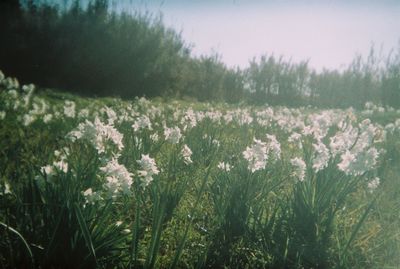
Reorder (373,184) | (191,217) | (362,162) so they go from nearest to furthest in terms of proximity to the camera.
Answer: (191,217) < (362,162) < (373,184)

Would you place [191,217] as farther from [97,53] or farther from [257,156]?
[97,53]

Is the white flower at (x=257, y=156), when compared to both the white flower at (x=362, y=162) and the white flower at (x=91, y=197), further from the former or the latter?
the white flower at (x=91, y=197)

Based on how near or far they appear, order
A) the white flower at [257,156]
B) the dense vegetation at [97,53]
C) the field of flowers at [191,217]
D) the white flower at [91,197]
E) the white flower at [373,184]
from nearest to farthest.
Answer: the field of flowers at [191,217] → the white flower at [91,197] → the white flower at [257,156] → the white flower at [373,184] → the dense vegetation at [97,53]

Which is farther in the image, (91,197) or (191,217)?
(91,197)

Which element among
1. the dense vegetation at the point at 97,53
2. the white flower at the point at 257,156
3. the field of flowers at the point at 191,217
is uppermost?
the dense vegetation at the point at 97,53

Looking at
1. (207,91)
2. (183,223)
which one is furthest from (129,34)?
(183,223)

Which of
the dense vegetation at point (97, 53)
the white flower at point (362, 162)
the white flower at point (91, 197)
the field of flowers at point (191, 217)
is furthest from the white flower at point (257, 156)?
the dense vegetation at point (97, 53)

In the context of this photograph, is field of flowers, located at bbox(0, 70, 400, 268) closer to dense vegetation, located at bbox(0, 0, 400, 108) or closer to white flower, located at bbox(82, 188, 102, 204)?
white flower, located at bbox(82, 188, 102, 204)

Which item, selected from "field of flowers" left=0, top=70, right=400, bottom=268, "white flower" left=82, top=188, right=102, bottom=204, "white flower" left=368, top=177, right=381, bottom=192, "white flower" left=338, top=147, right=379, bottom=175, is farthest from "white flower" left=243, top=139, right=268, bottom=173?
"white flower" left=368, top=177, right=381, bottom=192

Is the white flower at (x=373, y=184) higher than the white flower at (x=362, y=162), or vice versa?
the white flower at (x=362, y=162)

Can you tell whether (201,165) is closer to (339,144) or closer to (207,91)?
(339,144)

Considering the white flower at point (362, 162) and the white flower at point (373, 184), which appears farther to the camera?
the white flower at point (373, 184)

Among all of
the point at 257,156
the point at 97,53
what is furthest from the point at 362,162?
the point at 97,53

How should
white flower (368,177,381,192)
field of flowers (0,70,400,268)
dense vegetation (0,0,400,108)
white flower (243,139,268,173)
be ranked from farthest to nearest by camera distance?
1. dense vegetation (0,0,400,108)
2. white flower (368,177,381,192)
3. white flower (243,139,268,173)
4. field of flowers (0,70,400,268)
